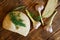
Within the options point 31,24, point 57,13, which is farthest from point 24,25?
point 57,13

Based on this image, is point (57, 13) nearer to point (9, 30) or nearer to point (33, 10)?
point (33, 10)

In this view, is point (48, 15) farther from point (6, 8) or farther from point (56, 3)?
point (6, 8)

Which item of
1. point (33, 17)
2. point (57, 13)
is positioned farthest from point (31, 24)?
point (57, 13)

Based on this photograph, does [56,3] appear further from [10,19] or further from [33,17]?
[10,19]

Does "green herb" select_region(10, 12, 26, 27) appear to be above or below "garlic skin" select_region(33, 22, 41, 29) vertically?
above

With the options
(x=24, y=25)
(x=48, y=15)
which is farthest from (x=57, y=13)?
(x=24, y=25)

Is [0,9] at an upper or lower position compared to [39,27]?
upper

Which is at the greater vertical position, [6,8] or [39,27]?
[6,8]

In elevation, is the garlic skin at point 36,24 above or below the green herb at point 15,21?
below
